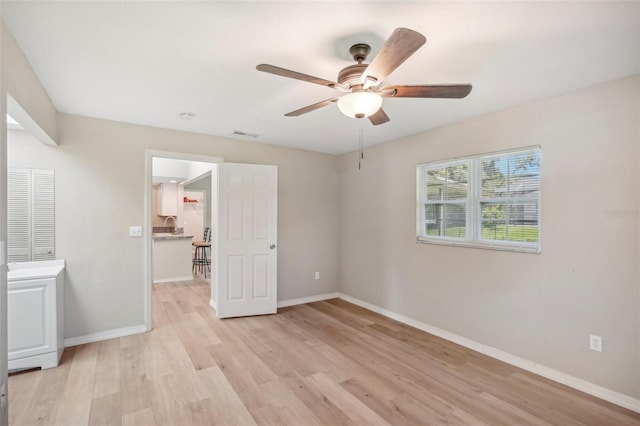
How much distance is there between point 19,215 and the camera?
3006mm

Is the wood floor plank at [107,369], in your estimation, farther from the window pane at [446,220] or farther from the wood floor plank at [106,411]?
the window pane at [446,220]

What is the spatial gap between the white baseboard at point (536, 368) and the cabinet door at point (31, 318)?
371cm

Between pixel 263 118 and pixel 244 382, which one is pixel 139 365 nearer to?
pixel 244 382

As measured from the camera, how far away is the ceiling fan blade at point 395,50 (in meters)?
1.31

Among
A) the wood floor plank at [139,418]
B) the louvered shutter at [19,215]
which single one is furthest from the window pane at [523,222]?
the louvered shutter at [19,215]

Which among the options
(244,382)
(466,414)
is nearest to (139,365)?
(244,382)

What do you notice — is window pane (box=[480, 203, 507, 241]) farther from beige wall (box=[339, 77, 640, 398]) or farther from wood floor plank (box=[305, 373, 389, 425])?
wood floor plank (box=[305, 373, 389, 425])

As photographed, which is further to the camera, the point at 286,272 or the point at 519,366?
the point at 286,272

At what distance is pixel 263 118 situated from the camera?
10.9 feet

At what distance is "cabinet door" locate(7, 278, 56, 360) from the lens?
2557mm

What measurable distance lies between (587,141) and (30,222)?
5166 millimetres

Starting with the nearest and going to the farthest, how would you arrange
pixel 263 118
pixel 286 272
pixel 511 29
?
pixel 511 29
pixel 263 118
pixel 286 272

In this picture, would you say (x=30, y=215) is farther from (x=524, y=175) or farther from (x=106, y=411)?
(x=524, y=175)

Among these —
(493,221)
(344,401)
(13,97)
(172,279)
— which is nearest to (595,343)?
(493,221)
